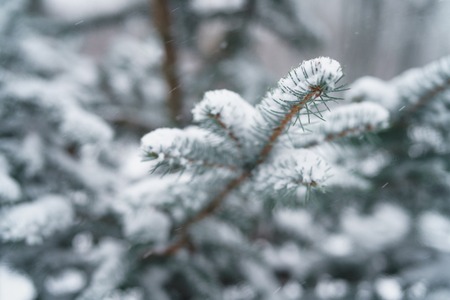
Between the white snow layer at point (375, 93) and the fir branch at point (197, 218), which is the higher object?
the white snow layer at point (375, 93)

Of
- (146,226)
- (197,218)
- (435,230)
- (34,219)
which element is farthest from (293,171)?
(435,230)

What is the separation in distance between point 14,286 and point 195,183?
762 millimetres

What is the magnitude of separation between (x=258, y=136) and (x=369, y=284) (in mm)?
915

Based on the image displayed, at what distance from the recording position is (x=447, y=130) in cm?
97

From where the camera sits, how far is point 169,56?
1.46 meters

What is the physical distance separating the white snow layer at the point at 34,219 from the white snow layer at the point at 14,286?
26cm

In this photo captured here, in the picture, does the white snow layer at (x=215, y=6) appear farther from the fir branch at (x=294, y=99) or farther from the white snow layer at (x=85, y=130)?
the fir branch at (x=294, y=99)

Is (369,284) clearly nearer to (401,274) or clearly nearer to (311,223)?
(401,274)

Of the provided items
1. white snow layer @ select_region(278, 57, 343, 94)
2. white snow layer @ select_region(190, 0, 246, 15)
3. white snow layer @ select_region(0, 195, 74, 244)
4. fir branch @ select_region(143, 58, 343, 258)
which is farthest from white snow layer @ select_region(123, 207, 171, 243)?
white snow layer @ select_region(190, 0, 246, 15)

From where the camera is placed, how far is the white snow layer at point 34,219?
77 cm

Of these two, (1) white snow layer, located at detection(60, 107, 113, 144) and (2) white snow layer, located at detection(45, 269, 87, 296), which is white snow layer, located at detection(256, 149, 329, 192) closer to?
(1) white snow layer, located at detection(60, 107, 113, 144)

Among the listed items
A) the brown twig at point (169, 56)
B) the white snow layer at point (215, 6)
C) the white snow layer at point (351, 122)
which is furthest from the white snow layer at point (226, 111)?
the white snow layer at point (215, 6)

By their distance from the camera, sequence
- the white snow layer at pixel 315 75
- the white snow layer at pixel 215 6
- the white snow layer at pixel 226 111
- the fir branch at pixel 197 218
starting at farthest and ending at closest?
the white snow layer at pixel 215 6, the fir branch at pixel 197 218, the white snow layer at pixel 226 111, the white snow layer at pixel 315 75

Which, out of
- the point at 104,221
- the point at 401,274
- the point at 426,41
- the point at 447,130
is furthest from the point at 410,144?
the point at 426,41
